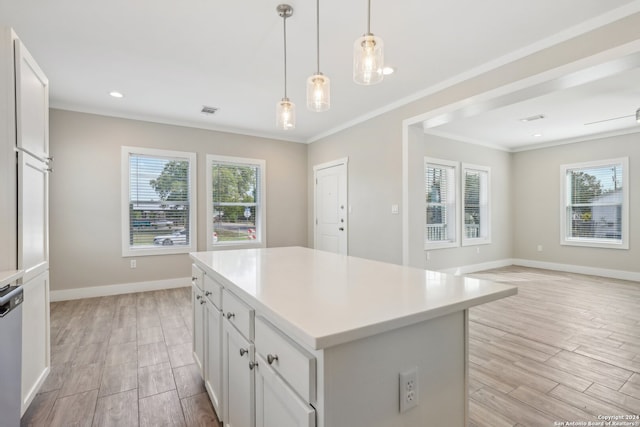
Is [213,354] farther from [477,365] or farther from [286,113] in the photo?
[477,365]

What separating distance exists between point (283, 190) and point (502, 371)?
443 cm

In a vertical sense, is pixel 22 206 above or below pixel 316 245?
above

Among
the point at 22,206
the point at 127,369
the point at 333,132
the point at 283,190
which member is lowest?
the point at 127,369

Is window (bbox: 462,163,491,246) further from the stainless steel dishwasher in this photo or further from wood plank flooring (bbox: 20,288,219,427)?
the stainless steel dishwasher

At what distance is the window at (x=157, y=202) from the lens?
4547mm

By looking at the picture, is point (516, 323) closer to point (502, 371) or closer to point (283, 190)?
point (502, 371)

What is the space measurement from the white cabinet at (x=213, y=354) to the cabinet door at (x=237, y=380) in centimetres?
10

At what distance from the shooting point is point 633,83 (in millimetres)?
3475

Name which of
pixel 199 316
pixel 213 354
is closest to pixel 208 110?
pixel 199 316

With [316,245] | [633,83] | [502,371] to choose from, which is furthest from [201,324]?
[633,83]

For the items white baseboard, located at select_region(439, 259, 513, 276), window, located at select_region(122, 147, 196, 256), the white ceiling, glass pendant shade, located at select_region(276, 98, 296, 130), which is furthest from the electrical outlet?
white baseboard, located at select_region(439, 259, 513, 276)

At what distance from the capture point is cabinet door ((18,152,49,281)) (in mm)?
1647

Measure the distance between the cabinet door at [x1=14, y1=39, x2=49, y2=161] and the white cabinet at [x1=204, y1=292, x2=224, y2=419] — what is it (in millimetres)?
1353

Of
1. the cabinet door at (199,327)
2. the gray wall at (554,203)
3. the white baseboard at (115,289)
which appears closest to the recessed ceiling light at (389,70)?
the cabinet door at (199,327)
